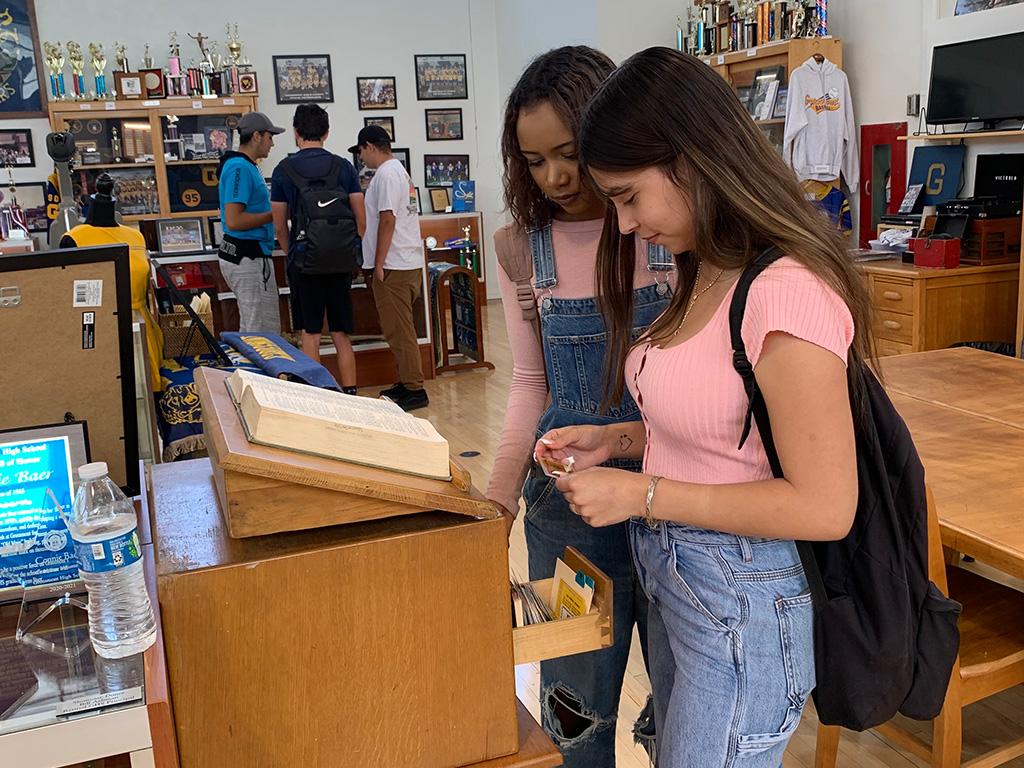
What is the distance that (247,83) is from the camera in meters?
8.39

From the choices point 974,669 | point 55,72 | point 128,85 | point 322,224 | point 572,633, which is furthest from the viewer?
point 55,72

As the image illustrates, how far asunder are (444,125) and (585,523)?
28.7 ft

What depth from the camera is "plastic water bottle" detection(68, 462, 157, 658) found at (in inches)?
38.3

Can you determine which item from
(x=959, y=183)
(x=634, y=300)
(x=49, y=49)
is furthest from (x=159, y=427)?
(x=49, y=49)

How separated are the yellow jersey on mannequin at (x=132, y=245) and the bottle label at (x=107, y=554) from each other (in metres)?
2.03

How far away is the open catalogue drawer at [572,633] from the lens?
45.9 inches

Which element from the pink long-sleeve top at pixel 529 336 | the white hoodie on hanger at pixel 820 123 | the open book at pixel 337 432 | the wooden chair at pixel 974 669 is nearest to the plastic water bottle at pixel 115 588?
the open book at pixel 337 432

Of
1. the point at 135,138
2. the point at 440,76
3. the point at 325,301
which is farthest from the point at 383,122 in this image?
the point at 325,301

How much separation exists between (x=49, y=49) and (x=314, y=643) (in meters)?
8.54

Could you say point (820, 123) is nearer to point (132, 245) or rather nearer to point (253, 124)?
point (253, 124)

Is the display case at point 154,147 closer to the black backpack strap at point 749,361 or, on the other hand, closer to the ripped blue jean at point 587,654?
the ripped blue jean at point 587,654

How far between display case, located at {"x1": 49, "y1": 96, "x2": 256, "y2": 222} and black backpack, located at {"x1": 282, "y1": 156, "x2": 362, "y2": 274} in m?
3.06

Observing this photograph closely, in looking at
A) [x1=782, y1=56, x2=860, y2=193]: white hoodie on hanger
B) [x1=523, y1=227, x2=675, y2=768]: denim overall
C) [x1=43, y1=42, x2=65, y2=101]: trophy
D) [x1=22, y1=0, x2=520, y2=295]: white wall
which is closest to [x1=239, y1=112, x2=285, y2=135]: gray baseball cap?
[x1=782, y1=56, x2=860, y2=193]: white hoodie on hanger

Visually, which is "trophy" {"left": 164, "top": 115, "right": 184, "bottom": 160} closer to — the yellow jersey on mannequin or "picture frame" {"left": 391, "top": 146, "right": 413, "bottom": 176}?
"picture frame" {"left": 391, "top": 146, "right": 413, "bottom": 176}
